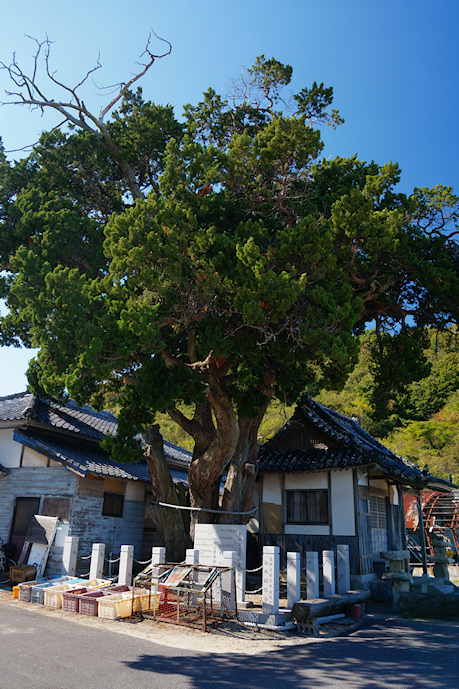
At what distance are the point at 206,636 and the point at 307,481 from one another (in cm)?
733

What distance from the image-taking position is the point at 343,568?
11898 millimetres

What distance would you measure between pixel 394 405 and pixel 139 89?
39.9 metres

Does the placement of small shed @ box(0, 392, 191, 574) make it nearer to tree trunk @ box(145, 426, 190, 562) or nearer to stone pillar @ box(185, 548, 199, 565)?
tree trunk @ box(145, 426, 190, 562)

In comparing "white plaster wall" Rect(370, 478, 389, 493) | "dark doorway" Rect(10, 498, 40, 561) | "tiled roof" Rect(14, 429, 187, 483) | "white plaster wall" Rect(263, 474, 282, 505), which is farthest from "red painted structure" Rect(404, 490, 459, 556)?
"dark doorway" Rect(10, 498, 40, 561)

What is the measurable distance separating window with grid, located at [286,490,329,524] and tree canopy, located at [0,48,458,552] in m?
2.58

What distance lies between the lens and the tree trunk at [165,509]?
1347cm

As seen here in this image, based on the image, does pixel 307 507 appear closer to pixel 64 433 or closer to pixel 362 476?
pixel 362 476

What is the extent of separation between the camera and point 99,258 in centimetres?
1322

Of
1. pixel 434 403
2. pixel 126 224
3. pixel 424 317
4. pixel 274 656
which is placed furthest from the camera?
pixel 434 403

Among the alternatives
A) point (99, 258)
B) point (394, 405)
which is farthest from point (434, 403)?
point (99, 258)

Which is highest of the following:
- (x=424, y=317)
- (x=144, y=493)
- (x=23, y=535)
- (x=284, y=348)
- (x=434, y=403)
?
(x=434, y=403)

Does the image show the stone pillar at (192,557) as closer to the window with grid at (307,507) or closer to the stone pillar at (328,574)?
the stone pillar at (328,574)

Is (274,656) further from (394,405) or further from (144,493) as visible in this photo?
(394,405)

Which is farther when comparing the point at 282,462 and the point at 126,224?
the point at 282,462
